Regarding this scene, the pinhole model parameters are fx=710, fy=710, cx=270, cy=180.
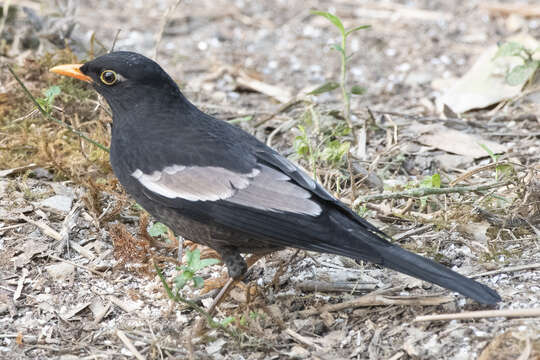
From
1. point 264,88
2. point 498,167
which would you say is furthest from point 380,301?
point 264,88

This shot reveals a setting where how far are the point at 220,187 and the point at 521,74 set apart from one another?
3463mm

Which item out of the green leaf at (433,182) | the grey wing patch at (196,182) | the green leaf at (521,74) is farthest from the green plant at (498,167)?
the grey wing patch at (196,182)

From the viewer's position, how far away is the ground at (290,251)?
12.6ft

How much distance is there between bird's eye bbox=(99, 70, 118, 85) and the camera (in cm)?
446

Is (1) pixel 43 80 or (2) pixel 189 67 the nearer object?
(1) pixel 43 80

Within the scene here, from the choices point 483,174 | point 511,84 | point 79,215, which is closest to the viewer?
point 79,215

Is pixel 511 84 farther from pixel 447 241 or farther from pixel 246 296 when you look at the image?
pixel 246 296

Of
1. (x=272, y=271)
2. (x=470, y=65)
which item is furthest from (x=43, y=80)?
(x=470, y=65)

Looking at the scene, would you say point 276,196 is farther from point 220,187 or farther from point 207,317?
point 207,317

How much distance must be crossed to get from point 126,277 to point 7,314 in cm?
74

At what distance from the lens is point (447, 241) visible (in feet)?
15.1

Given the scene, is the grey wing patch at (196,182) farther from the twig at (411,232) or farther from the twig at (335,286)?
the twig at (411,232)

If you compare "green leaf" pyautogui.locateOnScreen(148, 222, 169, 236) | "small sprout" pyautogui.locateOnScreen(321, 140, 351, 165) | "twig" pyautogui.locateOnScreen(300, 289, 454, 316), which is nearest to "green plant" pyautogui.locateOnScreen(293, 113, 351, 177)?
"small sprout" pyautogui.locateOnScreen(321, 140, 351, 165)

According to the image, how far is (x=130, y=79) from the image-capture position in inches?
175
